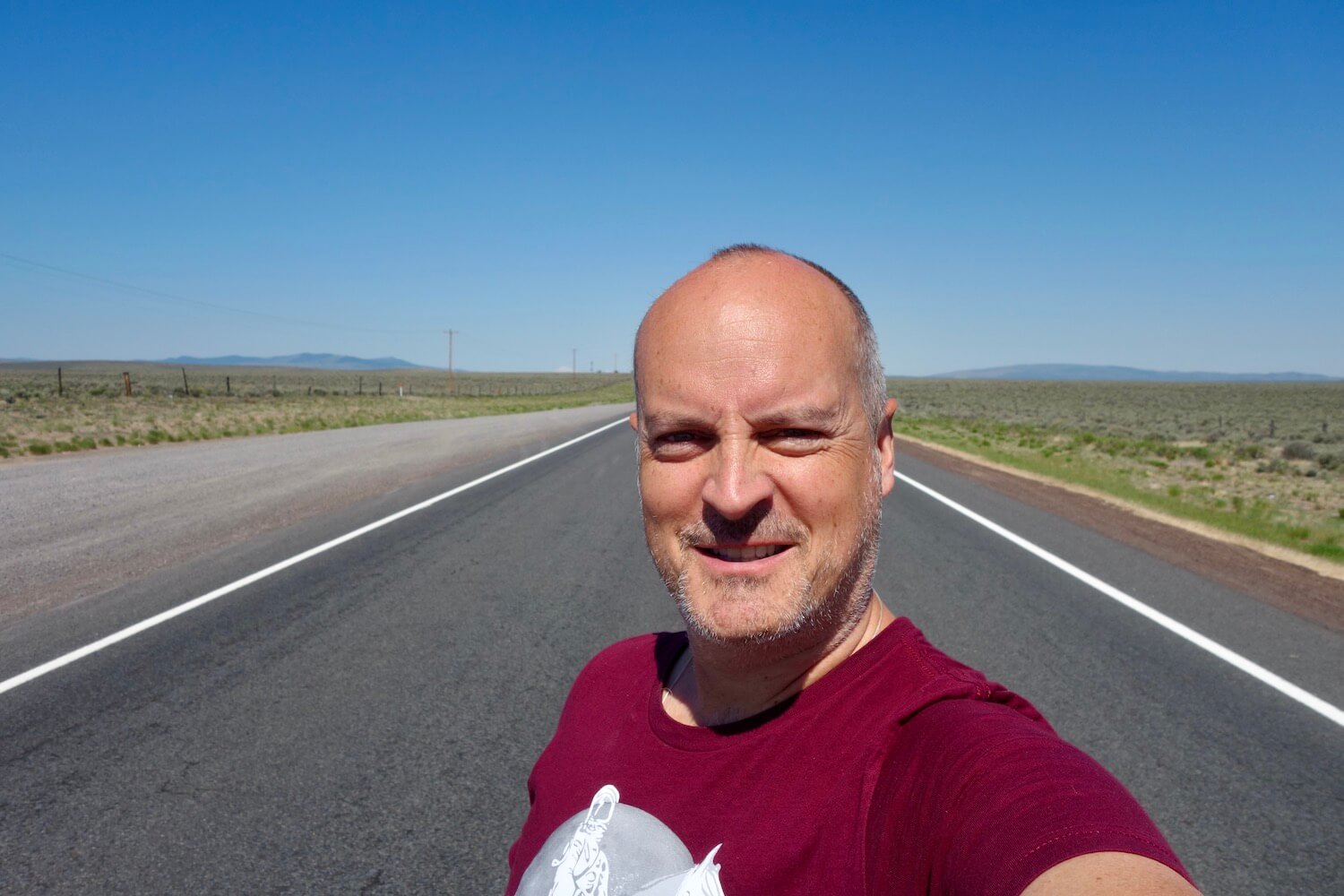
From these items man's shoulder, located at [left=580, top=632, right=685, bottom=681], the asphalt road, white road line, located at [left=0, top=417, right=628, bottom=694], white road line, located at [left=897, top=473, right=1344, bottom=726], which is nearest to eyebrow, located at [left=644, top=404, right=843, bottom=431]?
man's shoulder, located at [left=580, top=632, right=685, bottom=681]

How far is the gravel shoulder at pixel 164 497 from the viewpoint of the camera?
7.99 metres

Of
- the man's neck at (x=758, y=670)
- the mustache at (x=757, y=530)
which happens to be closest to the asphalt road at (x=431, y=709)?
the man's neck at (x=758, y=670)

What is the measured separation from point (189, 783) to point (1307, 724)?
522 centimetres

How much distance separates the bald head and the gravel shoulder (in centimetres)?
671

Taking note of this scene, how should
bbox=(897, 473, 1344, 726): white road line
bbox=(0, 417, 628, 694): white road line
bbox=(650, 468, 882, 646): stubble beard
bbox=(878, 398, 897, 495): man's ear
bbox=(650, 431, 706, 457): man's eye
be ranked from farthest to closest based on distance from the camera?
bbox=(0, 417, 628, 694): white road line < bbox=(897, 473, 1344, 726): white road line < bbox=(878, 398, 897, 495): man's ear < bbox=(650, 431, 706, 457): man's eye < bbox=(650, 468, 882, 646): stubble beard

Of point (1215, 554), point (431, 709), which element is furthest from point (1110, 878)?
point (1215, 554)

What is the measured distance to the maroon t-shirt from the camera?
3.55 ft

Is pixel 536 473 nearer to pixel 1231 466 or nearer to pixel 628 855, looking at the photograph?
pixel 628 855

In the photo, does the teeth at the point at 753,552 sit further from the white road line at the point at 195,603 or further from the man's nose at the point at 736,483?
the white road line at the point at 195,603

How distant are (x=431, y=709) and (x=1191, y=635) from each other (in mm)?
4998

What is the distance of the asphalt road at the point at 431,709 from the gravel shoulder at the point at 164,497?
699 millimetres

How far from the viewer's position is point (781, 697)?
1517 mm

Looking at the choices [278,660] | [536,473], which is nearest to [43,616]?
[278,660]

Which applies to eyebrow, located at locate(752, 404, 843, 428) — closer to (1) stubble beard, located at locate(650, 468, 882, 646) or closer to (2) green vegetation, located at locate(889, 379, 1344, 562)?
(1) stubble beard, located at locate(650, 468, 882, 646)
